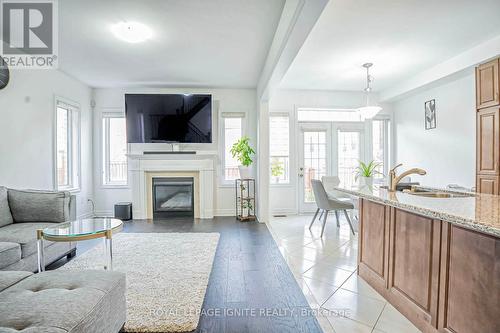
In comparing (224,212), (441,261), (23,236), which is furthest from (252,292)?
(224,212)

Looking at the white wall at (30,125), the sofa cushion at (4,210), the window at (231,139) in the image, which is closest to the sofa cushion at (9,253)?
the sofa cushion at (4,210)

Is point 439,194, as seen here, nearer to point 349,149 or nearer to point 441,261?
point 441,261

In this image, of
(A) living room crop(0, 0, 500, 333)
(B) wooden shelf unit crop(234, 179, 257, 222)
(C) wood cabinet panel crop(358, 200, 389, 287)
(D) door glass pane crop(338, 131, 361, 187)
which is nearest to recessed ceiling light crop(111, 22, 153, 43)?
(A) living room crop(0, 0, 500, 333)

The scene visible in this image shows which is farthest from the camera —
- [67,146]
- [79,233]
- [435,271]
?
[67,146]

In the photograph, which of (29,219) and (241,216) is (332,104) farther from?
(29,219)

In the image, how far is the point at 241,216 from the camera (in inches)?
202

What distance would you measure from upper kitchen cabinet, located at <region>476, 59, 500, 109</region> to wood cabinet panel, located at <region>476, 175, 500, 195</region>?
906 millimetres

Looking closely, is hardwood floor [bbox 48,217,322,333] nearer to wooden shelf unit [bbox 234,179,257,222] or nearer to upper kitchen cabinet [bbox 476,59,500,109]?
wooden shelf unit [bbox 234,179,257,222]

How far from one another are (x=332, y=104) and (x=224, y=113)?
92.8 inches

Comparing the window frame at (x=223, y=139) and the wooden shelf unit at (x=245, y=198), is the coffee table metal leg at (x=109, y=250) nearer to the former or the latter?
the wooden shelf unit at (x=245, y=198)

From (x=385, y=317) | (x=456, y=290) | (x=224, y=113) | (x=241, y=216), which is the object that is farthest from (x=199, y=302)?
(x=224, y=113)

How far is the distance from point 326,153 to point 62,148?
5.09 m

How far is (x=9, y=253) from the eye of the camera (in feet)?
7.49

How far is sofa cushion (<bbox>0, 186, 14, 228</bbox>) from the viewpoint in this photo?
2.86 m
